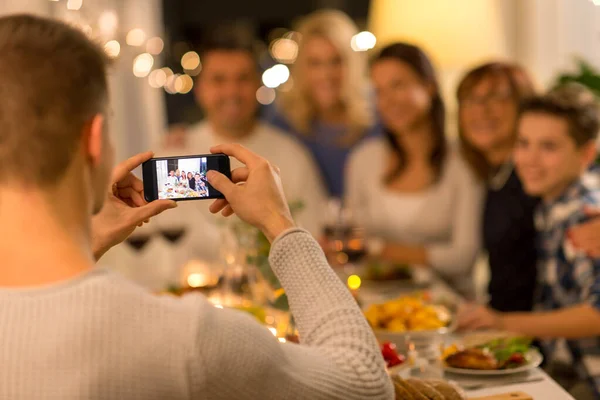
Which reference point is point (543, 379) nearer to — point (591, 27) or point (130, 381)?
point (130, 381)

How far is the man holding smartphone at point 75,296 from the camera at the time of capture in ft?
2.72

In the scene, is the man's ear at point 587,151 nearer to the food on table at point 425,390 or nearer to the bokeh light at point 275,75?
the food on table at point 425,390

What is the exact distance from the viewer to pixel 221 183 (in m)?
1.16

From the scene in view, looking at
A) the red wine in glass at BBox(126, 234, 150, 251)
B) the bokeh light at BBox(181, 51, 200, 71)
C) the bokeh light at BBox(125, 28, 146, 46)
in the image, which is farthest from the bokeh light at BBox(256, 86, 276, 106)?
the red wine in glass at BBox(126, 234, 150, 251)

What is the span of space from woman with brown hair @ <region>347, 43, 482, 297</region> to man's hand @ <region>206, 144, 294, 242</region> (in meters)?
2.07

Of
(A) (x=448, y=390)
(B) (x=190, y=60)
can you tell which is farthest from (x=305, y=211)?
(B) (x=190, y=60)

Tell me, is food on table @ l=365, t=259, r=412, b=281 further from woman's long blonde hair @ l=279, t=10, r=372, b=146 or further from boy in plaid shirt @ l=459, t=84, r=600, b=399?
woman's long blonde hair @ l=279, t=10, r=372, b=146

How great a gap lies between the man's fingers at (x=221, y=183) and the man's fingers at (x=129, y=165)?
0.35 ft

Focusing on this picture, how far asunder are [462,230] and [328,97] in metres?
0.89

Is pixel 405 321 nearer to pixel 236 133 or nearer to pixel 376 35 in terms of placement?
pixel 236 133

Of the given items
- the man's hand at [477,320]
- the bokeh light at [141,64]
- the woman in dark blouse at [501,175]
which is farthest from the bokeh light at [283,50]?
the man's hand at [477,320]

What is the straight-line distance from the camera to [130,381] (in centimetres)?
84

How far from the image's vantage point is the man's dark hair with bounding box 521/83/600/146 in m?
2.35

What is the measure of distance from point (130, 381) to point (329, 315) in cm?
28
